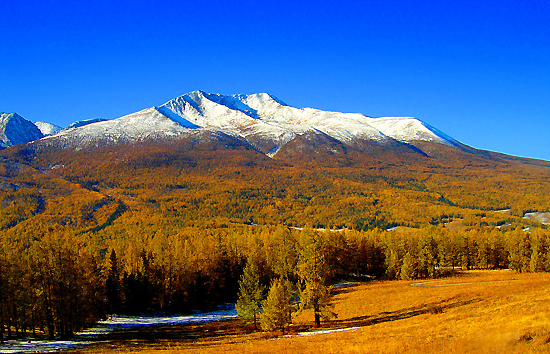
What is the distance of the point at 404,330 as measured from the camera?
35188 mm

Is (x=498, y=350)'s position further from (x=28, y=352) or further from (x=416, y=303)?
(x=28, y=352)

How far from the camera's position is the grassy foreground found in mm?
24250

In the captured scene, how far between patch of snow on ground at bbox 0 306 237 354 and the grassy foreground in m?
3.94

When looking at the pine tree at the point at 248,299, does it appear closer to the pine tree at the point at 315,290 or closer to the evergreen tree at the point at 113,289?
the pine tree at the point at 315,290

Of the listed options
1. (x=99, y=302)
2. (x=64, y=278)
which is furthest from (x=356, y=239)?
(x=64, y=278)

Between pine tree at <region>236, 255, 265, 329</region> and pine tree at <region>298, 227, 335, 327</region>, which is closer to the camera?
pine tree at <region>298, 227, 335, 327</region>

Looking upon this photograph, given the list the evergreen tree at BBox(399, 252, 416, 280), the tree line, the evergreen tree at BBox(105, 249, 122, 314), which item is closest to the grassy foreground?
the tree line

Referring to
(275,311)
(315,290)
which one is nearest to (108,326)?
(275,311)

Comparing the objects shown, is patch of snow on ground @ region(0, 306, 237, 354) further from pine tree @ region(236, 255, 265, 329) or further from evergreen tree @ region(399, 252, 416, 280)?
evergreen tree @ region(399, 252, 416, 280)

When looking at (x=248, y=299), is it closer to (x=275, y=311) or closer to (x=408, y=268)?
(x=275, y=311)

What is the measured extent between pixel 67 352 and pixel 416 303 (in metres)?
42.8

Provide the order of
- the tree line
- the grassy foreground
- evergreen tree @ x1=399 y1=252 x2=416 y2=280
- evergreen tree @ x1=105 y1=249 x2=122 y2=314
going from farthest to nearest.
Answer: evergreen tree @ x1=399 y1=252 x2=416 y2=280, evergreen tree @ x1=105 y1=249 x2=122 y2=314, the tree line, the grassy foreground

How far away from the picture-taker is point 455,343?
989 inches

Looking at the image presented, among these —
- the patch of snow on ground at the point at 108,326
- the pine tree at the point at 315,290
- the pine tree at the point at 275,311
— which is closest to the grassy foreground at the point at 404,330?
the pine tree at the point at 275,311
